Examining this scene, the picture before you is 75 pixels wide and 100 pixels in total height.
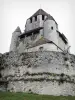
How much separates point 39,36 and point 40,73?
1731 centimetres

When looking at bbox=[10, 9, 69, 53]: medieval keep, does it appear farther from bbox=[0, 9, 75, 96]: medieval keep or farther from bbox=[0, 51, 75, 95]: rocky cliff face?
bbox=[0, 51, 75, 95]: rocky cliff face

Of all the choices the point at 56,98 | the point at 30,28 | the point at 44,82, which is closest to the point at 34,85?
the point at 44,82

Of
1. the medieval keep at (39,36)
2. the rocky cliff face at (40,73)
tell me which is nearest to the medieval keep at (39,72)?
the rocky cliff face at (40,73)

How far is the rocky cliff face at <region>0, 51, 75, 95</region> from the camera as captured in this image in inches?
1328

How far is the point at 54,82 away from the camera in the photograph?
33.9m

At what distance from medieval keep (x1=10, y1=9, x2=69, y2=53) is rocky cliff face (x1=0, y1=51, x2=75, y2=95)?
293 inches

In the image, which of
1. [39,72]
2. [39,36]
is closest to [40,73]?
[39,72]

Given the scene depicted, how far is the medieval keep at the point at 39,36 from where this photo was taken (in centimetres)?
4539

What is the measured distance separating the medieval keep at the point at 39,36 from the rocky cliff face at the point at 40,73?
24.4 ft

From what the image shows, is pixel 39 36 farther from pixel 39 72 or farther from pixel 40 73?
pixel 40 73

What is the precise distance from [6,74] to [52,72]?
22.9ft

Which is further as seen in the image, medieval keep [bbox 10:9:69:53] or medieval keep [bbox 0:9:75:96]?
medieval keep [bbox 10:9:69:53]

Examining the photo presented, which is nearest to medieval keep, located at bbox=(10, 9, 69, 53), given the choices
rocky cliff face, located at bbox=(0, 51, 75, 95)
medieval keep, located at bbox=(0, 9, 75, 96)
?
medieval keep, located at bbox=(0, 9, 75, 96)

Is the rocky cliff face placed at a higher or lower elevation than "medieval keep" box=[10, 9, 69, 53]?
lower
